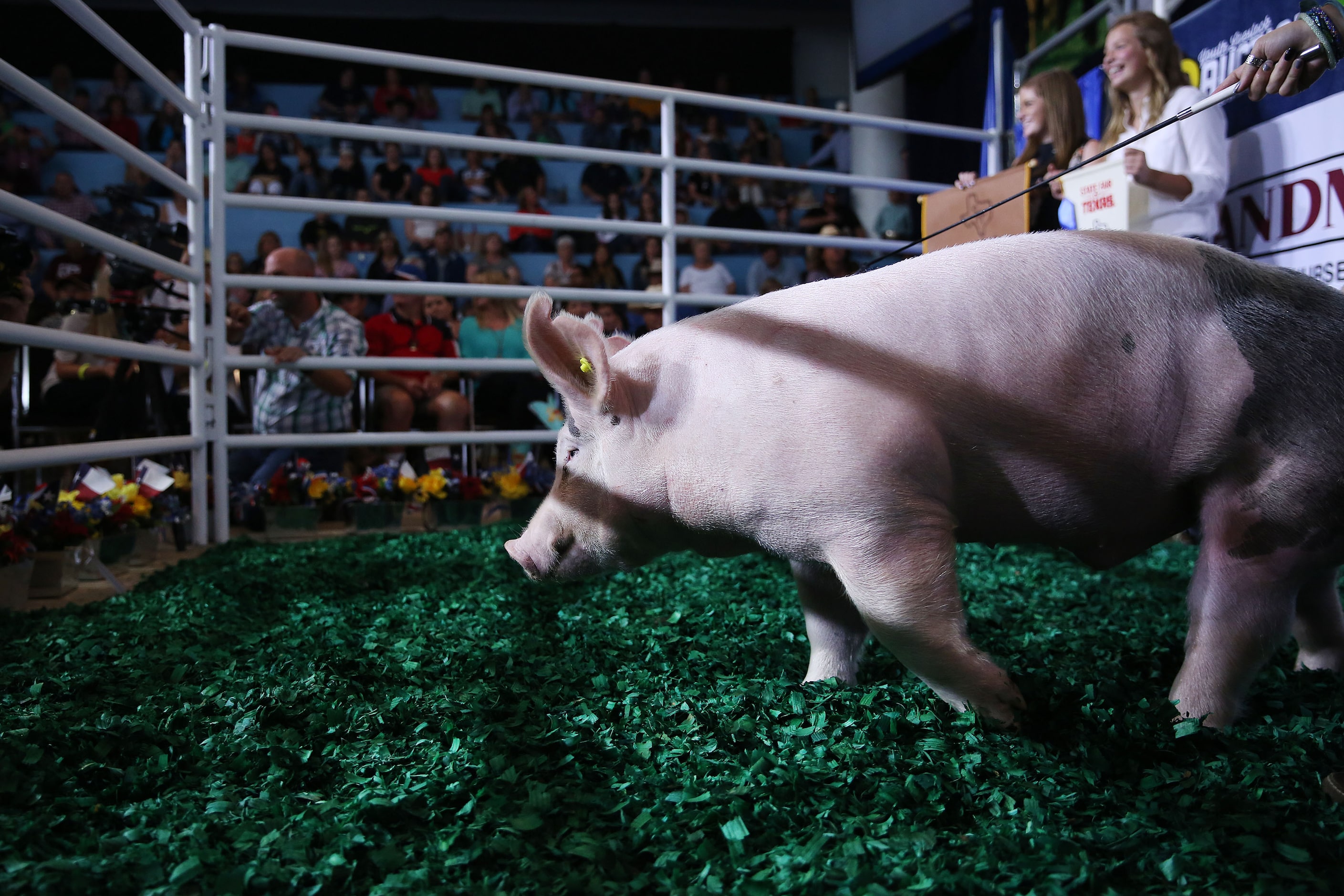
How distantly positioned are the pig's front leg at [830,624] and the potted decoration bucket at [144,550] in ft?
9.07

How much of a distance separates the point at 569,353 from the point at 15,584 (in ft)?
7.27

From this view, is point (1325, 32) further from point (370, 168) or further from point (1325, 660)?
point (370, 168)

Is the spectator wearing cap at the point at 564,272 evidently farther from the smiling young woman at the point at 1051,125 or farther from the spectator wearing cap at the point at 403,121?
the smiling young woman at the point at 1051,125

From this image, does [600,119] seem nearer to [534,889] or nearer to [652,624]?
[652,624]

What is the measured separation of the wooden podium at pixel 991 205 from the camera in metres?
3.86

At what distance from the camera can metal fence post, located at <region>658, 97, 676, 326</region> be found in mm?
4809

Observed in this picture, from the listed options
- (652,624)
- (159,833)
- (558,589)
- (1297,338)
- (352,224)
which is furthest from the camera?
(352,224)

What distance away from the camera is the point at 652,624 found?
2.48 metres

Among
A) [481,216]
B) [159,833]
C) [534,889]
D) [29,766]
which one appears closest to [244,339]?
[481,216]

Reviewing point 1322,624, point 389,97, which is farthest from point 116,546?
point 389,97

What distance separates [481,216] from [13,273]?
6.70ft

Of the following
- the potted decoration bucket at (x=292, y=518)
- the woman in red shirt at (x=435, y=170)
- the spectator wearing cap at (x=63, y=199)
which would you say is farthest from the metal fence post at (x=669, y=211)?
the spectator wearing cap at (x=63, y=199)

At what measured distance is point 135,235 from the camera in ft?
12.8

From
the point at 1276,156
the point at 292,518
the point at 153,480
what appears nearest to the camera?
the point at 1276,156
